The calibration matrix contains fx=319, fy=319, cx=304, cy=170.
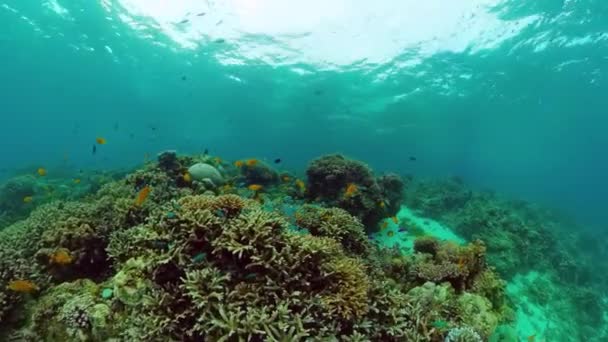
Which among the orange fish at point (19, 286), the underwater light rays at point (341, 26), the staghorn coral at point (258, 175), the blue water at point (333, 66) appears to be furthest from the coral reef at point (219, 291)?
the underwater light rays at point (341, 26)

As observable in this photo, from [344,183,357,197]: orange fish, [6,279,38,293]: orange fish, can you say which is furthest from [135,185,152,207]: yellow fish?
[344,183,357,197]: orange fish

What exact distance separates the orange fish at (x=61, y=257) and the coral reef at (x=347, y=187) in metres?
7.30

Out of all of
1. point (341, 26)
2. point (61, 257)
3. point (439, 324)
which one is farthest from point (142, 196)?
point (341, 26)

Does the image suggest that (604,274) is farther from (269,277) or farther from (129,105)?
(129,105)

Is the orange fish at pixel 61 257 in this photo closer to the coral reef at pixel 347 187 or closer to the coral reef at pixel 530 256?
the coral reef at pixel 347 187

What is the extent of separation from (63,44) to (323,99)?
2927 centimetres

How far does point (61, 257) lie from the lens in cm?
523

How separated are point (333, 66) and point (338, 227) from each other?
26.3 meters

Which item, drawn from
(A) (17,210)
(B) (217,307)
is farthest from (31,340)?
(A) (17,210)

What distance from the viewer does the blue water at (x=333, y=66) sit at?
21.6 m

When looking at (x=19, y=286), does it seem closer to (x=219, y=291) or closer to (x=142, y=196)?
(x=142, y=196)

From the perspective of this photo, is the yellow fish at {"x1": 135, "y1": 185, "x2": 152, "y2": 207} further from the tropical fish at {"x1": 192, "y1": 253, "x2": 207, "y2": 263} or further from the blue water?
the blue water

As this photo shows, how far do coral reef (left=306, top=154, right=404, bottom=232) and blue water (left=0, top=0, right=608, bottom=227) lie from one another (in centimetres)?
1033

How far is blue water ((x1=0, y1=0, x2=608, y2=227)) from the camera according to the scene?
21.6m
